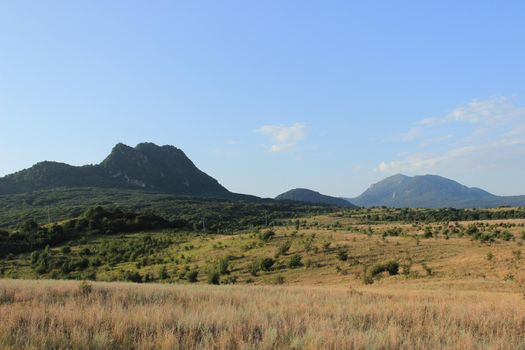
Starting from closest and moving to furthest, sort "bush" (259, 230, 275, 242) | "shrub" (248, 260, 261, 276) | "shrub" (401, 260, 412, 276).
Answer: "shrub" (401, 260, 412, 276) < "shrub" (248, 260, 261, 276) < "bush" (259, 230, 275, 242)

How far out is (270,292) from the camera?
17812mm

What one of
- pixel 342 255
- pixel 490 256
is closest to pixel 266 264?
pixel 342 255

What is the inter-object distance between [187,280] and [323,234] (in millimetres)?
22221

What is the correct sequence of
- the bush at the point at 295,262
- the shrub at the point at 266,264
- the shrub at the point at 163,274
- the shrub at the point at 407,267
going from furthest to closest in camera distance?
the shrub at the point at 163,274, the bush at the point at 295,262, the shrub at the point at 266,264, the shrub at the point at 407,267

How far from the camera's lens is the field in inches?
266

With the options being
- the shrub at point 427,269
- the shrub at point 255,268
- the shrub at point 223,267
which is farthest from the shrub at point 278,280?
the shrub at point 427,269

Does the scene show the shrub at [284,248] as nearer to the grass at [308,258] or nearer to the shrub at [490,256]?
the grass at [308,258]

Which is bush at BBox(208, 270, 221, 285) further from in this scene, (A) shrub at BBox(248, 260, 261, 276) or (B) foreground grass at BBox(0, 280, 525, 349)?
(B) foreground grass at BBox(0, 280, 525, 349)

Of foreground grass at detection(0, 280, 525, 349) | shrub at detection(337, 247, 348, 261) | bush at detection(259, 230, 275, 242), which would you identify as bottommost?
shrub at detection(337, 247, 348, 261)

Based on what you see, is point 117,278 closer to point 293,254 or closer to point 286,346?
point 293,254

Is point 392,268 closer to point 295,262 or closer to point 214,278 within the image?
point 295,262

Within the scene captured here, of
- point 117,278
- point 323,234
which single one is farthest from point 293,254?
point 117,278

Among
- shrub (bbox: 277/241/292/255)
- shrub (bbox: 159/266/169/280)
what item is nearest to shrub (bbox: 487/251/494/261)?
shrub (bbox: 277/241/292/255)

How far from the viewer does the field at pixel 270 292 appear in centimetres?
675
